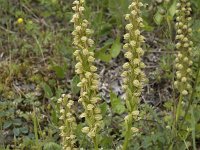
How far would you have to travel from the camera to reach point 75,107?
351cm

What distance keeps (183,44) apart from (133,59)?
2.45 ft

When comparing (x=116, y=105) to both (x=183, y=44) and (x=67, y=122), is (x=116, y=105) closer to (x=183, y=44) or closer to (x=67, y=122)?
(x=183, y=44)

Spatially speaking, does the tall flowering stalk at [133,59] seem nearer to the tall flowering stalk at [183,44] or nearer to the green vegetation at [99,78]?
the green vegetation at [99,78]

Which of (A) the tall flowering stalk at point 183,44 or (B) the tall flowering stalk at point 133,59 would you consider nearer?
(B) the tall flowering stalk at point 133,59

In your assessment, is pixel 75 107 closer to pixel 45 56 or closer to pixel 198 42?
pixel 45 56

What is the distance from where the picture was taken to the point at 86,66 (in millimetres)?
2232

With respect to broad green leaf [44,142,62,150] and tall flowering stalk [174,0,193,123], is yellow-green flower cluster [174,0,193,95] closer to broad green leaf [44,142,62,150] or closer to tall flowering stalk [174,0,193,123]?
tall flowering stalk [174,0,193,123]

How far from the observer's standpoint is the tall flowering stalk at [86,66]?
2.15m

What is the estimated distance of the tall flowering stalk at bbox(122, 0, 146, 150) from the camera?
7.21ft

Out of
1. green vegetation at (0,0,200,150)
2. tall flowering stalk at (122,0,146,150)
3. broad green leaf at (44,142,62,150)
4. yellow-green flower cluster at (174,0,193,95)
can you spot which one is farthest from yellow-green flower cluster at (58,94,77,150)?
yellow-green flower cluster at (174,0,193,95)

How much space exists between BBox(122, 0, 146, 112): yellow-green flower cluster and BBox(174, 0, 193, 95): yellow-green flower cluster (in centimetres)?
66

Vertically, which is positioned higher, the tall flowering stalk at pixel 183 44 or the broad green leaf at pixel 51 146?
the tall flowering stalk at pixel 183 44

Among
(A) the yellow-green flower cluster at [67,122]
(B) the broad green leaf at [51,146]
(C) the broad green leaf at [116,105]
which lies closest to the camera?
(A) the yellow-green flower cluster at [67,122]

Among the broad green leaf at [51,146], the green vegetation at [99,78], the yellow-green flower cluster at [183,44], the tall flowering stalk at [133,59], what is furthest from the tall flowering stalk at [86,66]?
the yellow-green flower cluster at [183,44]
